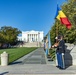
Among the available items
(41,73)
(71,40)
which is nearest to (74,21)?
(71,40)

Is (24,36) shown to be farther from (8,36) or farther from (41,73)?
(41,73)

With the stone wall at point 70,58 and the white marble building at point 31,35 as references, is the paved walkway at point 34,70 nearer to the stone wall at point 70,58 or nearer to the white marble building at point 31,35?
the stone wall at point 70,58

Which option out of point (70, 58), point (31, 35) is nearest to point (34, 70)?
point (70, 58)

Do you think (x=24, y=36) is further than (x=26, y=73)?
Yes

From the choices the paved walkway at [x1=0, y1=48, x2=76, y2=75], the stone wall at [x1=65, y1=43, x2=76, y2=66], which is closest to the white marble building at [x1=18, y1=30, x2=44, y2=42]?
Result: the stone wall at [x1=65, y1=43, x2=76, y2=66]

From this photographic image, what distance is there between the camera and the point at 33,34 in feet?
569

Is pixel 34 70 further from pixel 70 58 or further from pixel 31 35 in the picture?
pixel 31 35

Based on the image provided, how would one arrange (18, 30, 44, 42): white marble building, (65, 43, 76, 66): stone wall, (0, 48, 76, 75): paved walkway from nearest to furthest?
(0, 48, 76, 75): paved walkway → (65, 43, 76, 66): stone wall → (18, 30, 44, 42): white marble building

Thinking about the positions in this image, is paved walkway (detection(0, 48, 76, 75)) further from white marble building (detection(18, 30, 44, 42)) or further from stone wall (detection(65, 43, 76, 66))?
white marble building (detection(18, 30, 44, 42))

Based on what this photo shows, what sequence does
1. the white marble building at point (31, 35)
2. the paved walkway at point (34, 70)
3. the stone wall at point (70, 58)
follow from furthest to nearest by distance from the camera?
the white marble building at point (31, 35)
the stone wall at point (70, 58)
the paved walkway at point (34, 70)

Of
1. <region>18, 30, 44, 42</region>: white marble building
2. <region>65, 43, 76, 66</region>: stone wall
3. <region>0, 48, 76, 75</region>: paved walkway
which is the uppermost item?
<region>18, 30, 44, 42</region>: white marble building

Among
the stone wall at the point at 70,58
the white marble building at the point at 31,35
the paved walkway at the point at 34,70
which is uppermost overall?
the white marble building at the point at 31,35

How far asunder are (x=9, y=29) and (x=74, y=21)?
104793 millimetres

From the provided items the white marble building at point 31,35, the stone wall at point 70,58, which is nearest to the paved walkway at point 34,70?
the stone wall at point 70,58
